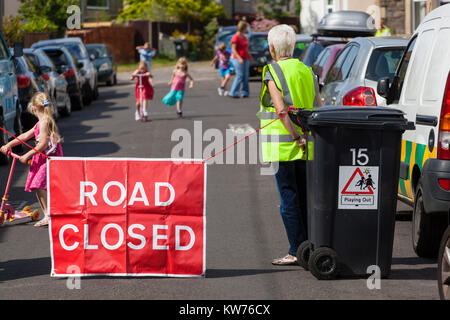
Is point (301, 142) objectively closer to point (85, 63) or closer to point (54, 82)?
point (54, 82)

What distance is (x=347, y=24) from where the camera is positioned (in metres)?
20.1

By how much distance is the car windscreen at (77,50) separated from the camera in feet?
86.1

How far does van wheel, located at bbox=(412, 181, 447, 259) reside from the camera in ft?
24.6

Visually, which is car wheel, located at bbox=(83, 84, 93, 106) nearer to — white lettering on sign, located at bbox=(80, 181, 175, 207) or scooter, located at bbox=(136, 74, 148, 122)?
scooter, located at bbox=(136, 74, 148, 122)

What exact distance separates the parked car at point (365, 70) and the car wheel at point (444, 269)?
4403 millimetres

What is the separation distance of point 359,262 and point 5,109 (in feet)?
27.8

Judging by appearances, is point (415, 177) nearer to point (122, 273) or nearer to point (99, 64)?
point (122, 273)

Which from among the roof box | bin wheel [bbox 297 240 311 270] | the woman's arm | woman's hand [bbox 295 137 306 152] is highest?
the roof box

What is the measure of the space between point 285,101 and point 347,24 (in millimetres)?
13267

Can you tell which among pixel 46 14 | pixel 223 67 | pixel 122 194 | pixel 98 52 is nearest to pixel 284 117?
pixel 122 194

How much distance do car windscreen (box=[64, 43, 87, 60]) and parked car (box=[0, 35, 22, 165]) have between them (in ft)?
34.4

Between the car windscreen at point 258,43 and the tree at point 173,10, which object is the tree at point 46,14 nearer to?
the car windscreen at point 258,43

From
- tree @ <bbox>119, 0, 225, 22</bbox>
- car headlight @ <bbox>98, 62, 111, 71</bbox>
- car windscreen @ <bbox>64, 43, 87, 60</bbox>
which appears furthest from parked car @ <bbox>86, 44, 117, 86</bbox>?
tree @ <bbox>119, 0, 225, 22</bbox>

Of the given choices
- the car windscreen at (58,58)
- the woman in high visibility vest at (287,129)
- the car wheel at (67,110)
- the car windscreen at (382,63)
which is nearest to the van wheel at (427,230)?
the woman in high visibility vest at (287,129)
